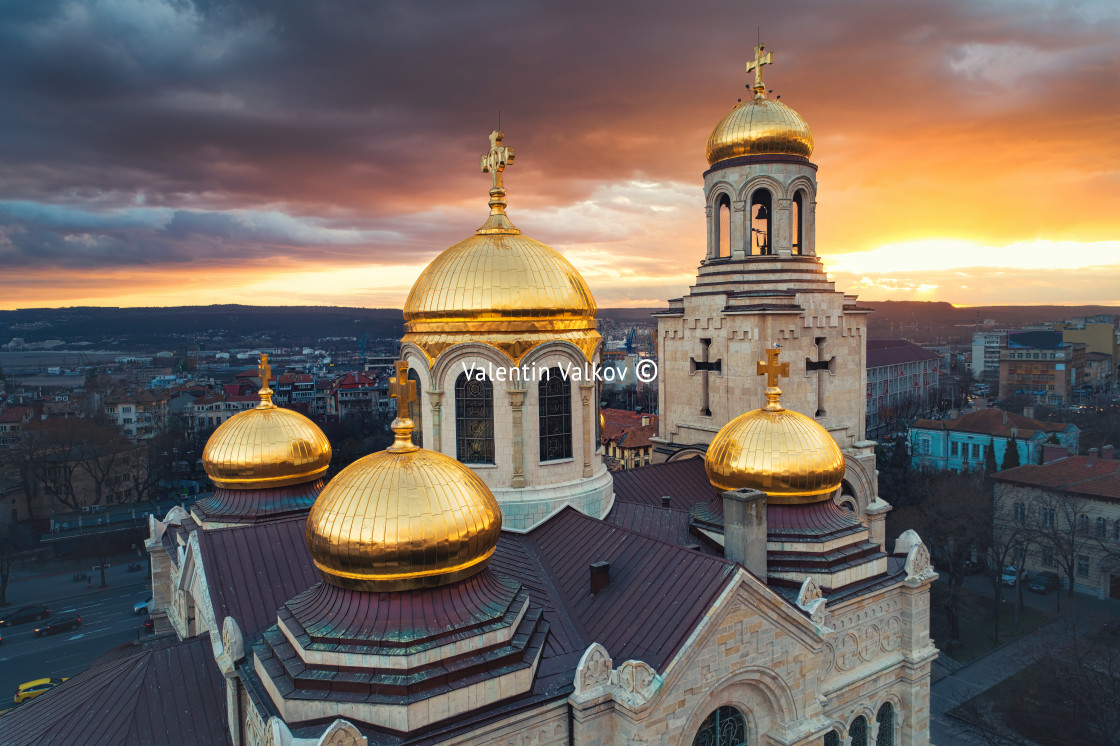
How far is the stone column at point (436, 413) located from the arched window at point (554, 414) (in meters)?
2.03

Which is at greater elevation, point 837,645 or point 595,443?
point 595,443

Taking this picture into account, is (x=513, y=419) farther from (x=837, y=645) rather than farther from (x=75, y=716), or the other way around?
(x=75, y=716)

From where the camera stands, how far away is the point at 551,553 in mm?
12477

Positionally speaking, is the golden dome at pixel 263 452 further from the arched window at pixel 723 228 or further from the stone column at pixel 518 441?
the arched window at pixel 723 228

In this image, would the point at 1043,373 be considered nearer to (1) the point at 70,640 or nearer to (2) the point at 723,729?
(2) the point at 723,729

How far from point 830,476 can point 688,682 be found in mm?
5364

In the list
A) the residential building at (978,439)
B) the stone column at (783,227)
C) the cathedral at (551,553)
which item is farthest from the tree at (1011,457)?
the stone column at (783,227)

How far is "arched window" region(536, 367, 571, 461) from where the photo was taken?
13.7 metres

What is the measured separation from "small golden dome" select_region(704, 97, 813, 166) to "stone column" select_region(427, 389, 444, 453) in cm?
1180

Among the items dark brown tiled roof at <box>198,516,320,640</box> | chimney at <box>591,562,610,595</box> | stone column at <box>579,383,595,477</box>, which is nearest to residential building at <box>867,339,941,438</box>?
stone column at <box>579,383,595,477</box>

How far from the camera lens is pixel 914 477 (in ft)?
141

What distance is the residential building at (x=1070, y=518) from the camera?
30.5 metres

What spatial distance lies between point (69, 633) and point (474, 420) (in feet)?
92.5

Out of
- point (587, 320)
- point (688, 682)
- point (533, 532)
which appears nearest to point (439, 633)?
point (688, 682)
